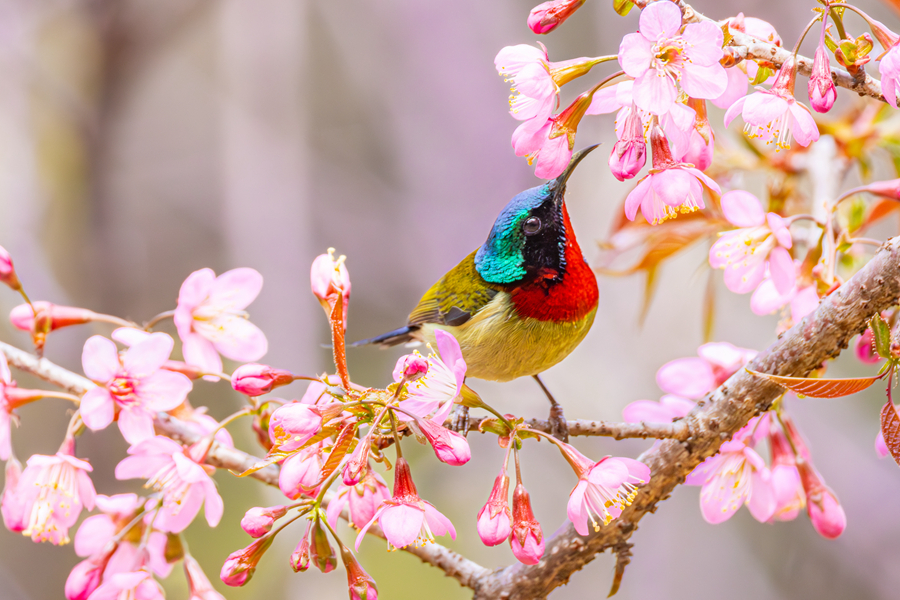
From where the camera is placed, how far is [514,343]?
1485mm

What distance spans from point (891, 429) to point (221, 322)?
1030 millimetres

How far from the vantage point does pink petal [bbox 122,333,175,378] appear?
100 centimetres

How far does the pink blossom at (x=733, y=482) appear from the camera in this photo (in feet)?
3.59

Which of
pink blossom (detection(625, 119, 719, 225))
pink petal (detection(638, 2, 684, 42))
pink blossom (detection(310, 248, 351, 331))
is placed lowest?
pink blossom (detection(310, 248, 351, 331))

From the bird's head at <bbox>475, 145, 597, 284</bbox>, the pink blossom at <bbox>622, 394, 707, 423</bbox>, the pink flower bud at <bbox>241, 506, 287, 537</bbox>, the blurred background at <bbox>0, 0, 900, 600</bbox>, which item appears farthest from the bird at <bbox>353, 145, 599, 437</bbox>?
the blurred background at <bbox>0, 0, 900, 600</bbox>

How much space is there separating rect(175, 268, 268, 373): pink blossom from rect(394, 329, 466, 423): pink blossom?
430mm

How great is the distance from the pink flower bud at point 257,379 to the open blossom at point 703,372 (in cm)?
66

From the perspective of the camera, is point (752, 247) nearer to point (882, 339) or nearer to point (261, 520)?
point (882, 339)

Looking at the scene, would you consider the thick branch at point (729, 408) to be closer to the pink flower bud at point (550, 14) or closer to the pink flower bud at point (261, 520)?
the pink flower bud at point (261, 520)

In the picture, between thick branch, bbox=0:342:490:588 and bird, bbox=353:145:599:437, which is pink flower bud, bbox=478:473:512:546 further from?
bird, bbox=353:145:599:437

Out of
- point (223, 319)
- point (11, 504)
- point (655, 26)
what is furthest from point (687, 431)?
point (11, 504)

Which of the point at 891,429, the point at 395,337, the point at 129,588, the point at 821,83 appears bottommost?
the point at 395,337

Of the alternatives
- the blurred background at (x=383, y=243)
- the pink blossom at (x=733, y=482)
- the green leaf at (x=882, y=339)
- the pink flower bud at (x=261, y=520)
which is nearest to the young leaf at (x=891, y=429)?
the green leaf at (x=882, y=339)

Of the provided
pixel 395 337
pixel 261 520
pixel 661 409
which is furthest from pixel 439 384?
pixel 395 337
